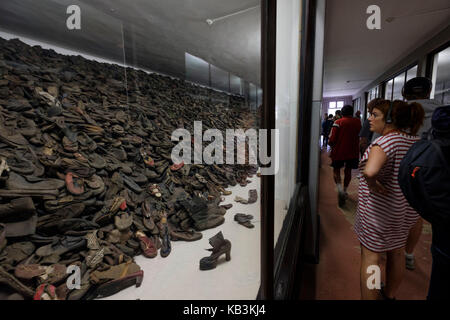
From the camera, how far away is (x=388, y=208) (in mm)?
1016

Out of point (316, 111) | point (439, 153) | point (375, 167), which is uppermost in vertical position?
point (316, 111)

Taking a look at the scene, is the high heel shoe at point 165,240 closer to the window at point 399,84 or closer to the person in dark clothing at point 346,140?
the person in dark clothing at point 346,140

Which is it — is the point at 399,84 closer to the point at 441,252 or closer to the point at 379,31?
the point at 379,31

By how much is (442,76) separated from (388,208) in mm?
4780

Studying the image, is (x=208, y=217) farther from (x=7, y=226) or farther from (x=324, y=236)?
(x=324, y=236)

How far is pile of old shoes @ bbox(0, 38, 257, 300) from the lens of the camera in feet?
3.10

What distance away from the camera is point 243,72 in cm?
149

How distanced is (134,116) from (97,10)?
1159mm

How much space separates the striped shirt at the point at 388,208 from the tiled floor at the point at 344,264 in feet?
1.94

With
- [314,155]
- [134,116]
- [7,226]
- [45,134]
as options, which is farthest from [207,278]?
[134,116]

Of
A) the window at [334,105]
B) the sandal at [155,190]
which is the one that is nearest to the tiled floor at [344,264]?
the sandal at [155,190]

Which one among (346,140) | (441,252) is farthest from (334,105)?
(441,252)

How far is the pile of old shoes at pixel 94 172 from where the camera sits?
945 millimetres

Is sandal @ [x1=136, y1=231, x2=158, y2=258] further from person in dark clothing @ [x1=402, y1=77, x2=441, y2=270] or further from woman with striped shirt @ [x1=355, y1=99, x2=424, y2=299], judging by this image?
person in dark clothing @ [x1=402, y1=77, x2=441, y2=270]
